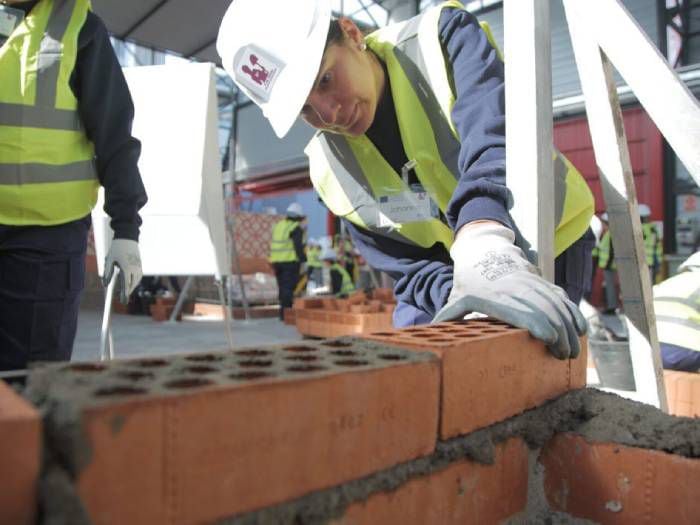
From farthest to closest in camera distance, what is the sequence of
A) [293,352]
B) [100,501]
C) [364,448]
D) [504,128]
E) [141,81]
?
1. [141,81]
2. [504,128]
3. [293,352]
4. [364,448]
5. [100,501]

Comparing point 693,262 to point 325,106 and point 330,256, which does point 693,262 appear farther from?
point 330,256

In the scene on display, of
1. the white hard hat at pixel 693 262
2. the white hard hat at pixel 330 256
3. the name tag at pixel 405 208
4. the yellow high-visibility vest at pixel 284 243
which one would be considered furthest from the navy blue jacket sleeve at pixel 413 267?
the white hard hat at pixel 330 256

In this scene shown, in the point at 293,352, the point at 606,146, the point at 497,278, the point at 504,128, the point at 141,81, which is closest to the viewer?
the point at 293,352

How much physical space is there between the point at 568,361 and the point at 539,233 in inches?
13.7

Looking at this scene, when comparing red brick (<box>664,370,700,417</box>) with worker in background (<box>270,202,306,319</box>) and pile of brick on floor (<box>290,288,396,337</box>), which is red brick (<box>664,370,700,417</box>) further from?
worker in background (<box>270,202,306,319</box>)

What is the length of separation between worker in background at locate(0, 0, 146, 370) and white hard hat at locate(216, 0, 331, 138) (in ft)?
1.54

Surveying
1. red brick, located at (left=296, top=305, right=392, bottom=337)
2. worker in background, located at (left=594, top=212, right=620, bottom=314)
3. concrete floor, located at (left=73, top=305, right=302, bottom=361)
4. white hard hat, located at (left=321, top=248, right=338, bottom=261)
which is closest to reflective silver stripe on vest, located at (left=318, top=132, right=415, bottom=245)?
concrete floor, located at (left=73, top=305, right=302, bottom=361)

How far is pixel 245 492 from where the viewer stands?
2.57 ft

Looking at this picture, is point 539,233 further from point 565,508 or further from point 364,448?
point 364,448

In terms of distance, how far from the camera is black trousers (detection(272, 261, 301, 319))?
30.2ft

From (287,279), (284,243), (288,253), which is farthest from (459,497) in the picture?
(284,243)

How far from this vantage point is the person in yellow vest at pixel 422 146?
1.46 metres

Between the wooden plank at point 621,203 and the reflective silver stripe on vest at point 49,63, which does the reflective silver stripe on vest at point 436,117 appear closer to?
the wooden plank at point 621,203

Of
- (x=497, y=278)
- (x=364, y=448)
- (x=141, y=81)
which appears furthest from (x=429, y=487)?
(x=141, y=81)
